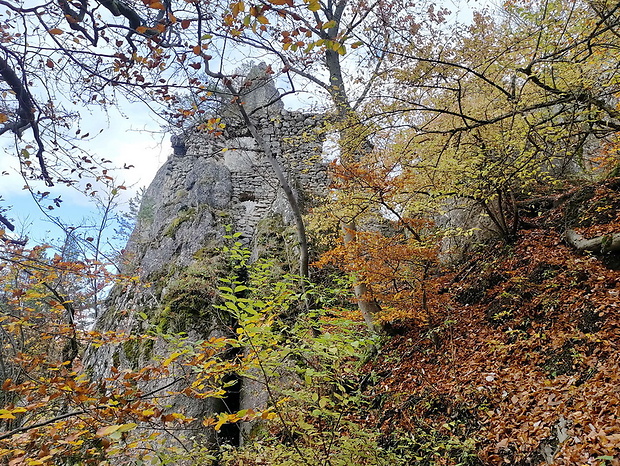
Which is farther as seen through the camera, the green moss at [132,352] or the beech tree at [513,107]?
the green moss at [132,352]

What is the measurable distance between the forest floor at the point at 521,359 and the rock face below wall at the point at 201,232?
8.72 feet

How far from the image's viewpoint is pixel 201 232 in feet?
28.3

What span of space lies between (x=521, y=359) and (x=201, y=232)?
7059 mm

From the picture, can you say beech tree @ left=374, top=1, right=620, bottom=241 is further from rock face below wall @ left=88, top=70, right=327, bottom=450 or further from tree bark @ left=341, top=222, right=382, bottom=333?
rock face below wall @ left=88, top=70, right=327, bottom=450

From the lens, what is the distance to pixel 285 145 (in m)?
10.7

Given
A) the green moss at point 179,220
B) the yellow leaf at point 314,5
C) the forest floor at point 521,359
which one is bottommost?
the forest floor at point 521,359

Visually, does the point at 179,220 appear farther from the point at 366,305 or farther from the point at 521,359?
the point at 521,359

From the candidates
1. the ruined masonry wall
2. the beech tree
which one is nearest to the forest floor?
the beech tree

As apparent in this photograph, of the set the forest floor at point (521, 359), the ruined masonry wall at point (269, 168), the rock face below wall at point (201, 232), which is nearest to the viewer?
the forest floor at point (521, 359)

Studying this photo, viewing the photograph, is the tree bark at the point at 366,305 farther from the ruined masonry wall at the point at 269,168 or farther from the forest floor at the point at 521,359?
the ruined masonry wall at the point at 269,168

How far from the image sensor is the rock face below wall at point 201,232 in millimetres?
6707

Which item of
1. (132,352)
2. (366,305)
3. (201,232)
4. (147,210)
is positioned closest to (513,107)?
(366,305)

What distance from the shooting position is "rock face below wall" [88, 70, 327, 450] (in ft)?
22.0

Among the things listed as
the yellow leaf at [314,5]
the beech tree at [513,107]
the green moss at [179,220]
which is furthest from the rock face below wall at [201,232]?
the yellow leaf at [314,5]
